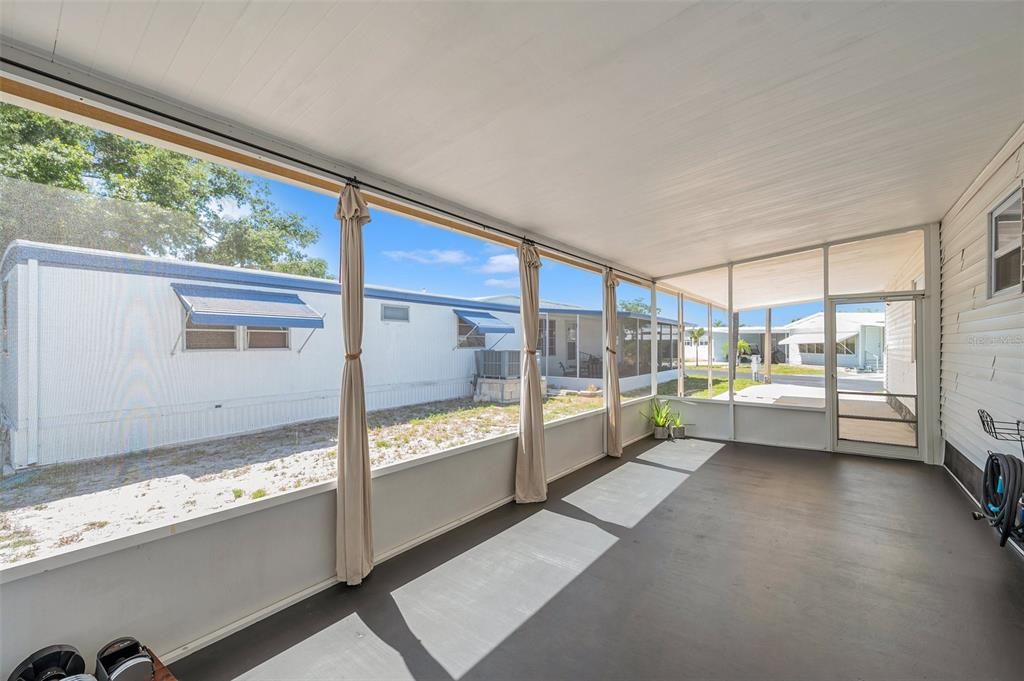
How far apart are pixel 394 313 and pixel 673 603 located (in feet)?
8.49

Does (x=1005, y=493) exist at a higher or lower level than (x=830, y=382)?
lower

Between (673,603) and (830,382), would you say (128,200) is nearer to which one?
(673,603)

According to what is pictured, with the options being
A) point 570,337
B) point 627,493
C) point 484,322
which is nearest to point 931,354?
point 627,493

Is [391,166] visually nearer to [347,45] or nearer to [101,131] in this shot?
[347,45]

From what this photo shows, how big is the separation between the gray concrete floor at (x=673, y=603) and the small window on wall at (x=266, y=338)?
1.49 metres

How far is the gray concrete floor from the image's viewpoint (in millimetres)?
1885

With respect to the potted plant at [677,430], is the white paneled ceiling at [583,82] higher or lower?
higher

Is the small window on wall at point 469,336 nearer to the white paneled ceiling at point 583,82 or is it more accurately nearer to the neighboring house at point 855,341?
the white paneled ceiling at point 583,82

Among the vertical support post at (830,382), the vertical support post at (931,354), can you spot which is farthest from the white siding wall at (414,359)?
the vertical support post at (931,354)

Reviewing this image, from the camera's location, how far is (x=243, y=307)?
217cm

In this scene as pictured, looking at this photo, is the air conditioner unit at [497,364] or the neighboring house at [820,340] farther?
the neighboring house at [820,340]

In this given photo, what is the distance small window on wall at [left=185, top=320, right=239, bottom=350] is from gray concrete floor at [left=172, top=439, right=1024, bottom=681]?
1487mm

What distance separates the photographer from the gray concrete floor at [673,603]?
188 cm

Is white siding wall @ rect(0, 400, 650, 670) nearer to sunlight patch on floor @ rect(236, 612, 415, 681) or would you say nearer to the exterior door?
sunlight patch on floor @ rect(236, 612, 415, 681)
